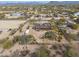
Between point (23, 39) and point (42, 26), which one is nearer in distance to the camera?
point (23, 39)

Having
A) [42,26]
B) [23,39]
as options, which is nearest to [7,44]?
[23,39]

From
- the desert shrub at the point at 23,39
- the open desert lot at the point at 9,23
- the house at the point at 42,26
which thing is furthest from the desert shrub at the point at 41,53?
the open desert lot at the point at 9,23

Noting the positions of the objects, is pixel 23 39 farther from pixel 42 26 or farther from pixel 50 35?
pixel 42 26

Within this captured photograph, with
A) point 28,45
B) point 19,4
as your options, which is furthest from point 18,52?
point 19,4

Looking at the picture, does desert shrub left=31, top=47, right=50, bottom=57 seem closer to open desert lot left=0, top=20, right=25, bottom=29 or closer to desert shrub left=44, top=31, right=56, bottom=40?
desert shrub left=44, top=31, right=56, bottom=40

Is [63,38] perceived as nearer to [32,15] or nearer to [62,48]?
[62,48]

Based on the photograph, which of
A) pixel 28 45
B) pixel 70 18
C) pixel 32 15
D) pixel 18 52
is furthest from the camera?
pixel 32 15

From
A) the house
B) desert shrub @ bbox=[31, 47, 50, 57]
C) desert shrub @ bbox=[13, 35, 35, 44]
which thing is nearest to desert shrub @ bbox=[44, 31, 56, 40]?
the house

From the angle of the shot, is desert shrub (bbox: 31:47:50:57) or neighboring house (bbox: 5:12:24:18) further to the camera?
neighboring house (bbox: 5:12:24:18)

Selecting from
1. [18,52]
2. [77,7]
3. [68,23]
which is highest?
[77,7]

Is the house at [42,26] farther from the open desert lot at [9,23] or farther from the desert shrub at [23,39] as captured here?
the desert shrub at [23,39]

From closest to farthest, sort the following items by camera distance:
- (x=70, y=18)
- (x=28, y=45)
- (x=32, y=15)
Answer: (x=28, y=45)
(x=70, y=18)
(x=32, y=15)
